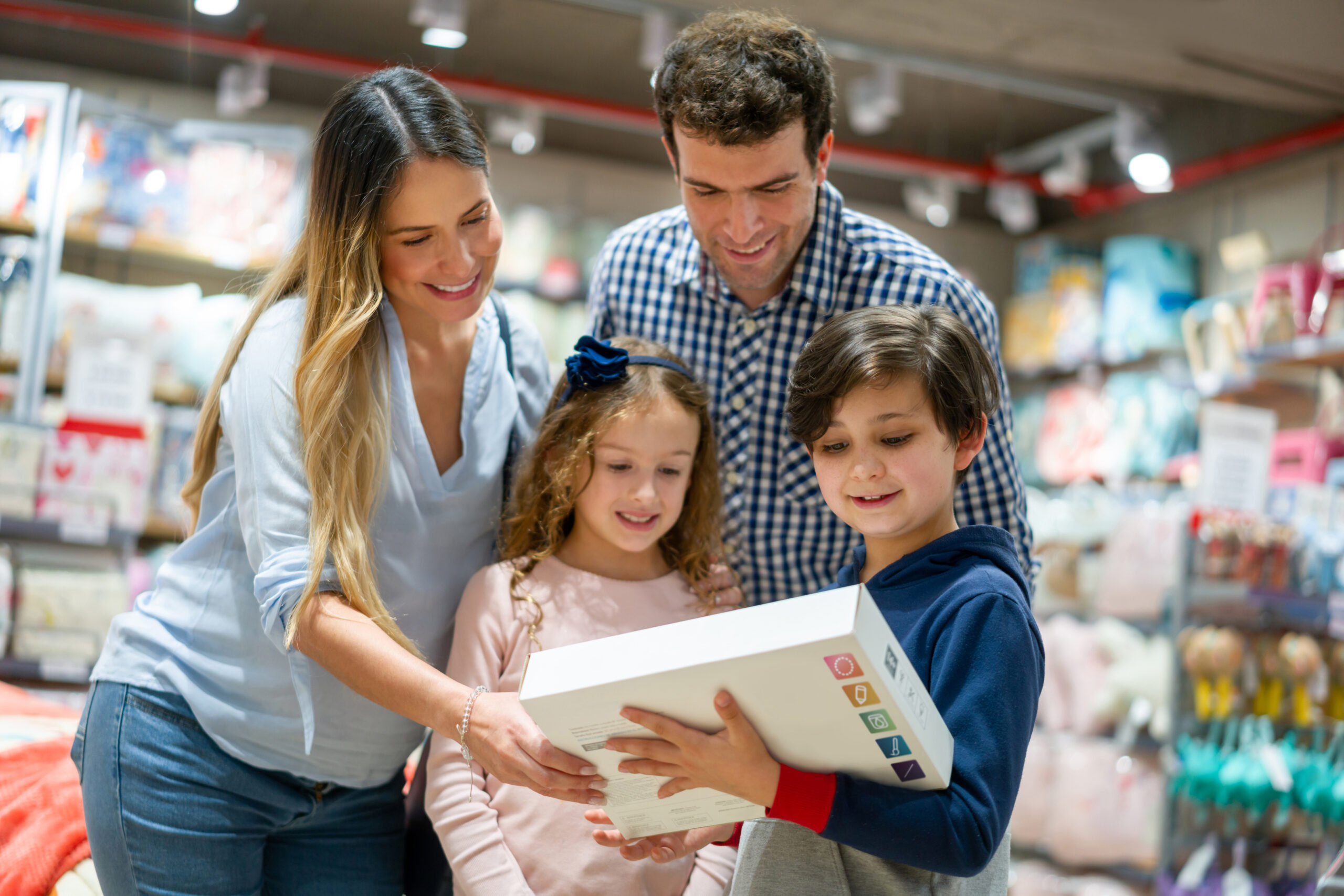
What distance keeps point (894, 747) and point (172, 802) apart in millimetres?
979

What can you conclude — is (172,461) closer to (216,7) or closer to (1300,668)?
(216,7)

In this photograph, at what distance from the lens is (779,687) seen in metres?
1.05

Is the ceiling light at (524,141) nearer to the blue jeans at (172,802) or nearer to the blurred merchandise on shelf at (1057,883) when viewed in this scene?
the blurred merchandise on shelf at (1057,883)

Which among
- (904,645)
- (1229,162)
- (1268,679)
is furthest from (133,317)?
(1229,162)

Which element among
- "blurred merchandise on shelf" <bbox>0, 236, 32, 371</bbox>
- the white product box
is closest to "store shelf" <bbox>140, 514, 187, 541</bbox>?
"blurred merchandise on shelf" <bbox>0, 236, 32, 371</bbox>

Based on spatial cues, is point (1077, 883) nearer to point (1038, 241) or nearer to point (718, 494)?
point (718, 494)

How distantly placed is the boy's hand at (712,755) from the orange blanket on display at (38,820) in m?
1.19

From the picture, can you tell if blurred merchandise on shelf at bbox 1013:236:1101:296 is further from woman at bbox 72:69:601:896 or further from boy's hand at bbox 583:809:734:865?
boy's hand at bbox 583:809:734:865

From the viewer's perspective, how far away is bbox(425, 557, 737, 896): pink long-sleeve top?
5.01 feet

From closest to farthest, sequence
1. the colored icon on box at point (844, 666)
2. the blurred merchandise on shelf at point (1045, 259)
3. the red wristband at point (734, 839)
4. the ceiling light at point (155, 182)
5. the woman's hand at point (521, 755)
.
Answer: the colored icon on box at point (844, 666) → the woman's hand at point (521, 755) → the red wristband at point (734, 839) → the ceiling light at point (155, 182) → the blurred merchandise on shelf at point (1045, 259)

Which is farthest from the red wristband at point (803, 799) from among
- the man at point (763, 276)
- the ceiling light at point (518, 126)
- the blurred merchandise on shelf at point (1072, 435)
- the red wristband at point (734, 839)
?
the blurred merchandise on shelf at point (1072, 435)

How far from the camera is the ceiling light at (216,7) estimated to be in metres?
4.70

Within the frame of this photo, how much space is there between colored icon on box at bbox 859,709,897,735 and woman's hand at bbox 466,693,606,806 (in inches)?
12.6

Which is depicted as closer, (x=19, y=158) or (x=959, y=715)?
(x=959, y=715)
